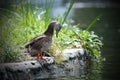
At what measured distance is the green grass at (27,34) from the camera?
10680 millimetres

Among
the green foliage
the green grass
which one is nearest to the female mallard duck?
the green grass

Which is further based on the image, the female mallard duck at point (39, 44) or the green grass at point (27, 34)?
the female mallard duck at point (39, 44)

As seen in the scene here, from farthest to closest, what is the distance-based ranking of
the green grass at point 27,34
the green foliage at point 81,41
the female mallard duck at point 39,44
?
the green foliage at point 81,41 → the female mallard duck at point 39,44 → the green grass at point 27,34

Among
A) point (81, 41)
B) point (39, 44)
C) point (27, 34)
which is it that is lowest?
point (39, 44)

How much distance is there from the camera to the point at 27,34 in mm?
12016

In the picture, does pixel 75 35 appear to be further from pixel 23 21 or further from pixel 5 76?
pixel 5 76

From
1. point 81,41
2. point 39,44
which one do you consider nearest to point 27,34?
point 39,44

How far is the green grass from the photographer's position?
35.0 ft

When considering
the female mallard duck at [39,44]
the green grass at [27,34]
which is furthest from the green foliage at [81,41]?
the female mallard duck at [39,44]

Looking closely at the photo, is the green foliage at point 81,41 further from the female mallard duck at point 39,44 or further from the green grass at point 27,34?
the female mallard duck at point 39,44

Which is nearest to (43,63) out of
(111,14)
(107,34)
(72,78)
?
(72,78)

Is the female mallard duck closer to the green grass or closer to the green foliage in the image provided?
the green grass

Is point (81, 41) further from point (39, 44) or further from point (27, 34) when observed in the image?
point (39, 44)

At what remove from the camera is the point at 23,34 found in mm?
11836
